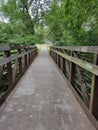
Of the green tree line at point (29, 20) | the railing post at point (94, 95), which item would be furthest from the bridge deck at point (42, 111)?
the green tree line at point (29, 20)

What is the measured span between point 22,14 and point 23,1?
197 cm

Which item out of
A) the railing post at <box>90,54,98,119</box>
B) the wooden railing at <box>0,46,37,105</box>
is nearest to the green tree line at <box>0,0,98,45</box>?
the wooden railing at <box>0,46,37,105</box>

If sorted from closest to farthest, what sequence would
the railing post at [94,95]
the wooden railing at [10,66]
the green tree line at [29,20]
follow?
the railing post at [94,95] → the wooden railing at [10,66] → the green tree line at [29,20]

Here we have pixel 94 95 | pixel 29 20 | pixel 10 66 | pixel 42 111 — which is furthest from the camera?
pixel 29 20

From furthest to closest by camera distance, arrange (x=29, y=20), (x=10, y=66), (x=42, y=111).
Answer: (x=29, y=20) < (x=10, y=66) < (x=42, y=111)

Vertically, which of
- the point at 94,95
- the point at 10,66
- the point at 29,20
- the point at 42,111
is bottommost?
the point at 42,111

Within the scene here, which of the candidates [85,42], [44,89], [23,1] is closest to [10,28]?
[23,1]

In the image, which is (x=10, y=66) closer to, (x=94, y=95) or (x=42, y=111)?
(x=42, y=111)

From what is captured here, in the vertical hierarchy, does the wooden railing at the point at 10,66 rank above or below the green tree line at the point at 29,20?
below

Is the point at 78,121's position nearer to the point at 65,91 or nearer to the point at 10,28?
the point at 65,91

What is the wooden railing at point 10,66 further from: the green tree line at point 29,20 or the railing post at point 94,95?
the green tree line at point 29,20

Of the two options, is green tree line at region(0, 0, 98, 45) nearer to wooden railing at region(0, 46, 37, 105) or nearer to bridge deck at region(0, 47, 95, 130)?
wooden railing at region(0, 46, 37, 105)

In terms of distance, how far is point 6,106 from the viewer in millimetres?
2893

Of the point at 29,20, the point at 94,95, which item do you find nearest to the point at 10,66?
the point at 94,95
